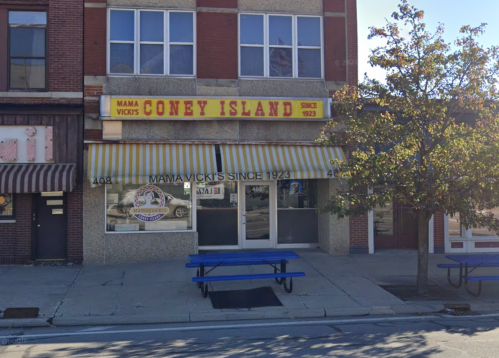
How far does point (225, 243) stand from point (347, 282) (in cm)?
464

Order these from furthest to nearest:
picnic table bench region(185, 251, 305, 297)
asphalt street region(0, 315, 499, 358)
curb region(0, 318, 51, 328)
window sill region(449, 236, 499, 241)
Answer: window sill region(449, 236, 499, 241) → picnic table bench region(185, 251, 305, 297) → curb region(0, 318, 51, 328) → asphalt street region(0, 315, 499, 358)

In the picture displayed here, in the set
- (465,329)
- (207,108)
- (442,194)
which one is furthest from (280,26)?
Answer: (465,329)

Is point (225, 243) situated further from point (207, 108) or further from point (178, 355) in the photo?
A: point (178, 355)

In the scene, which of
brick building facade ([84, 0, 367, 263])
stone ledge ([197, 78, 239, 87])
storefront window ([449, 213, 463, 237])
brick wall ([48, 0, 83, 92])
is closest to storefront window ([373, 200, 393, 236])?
brick building facade ([84, 0, 367, 263])

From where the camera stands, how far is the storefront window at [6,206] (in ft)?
39.9

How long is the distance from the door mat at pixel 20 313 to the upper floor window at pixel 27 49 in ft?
22.0

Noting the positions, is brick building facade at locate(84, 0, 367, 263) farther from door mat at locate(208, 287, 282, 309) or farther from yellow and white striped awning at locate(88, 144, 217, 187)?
door mat at locate(208, 287, 282, 309)

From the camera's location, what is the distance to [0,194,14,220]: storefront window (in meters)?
12.1

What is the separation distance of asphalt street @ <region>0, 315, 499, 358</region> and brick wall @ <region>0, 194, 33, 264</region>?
5.19m

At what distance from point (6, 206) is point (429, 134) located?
1079 cm

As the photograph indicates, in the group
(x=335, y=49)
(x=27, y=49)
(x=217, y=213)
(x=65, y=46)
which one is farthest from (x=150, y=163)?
(x=335, y=49)

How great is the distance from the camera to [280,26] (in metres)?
13.5

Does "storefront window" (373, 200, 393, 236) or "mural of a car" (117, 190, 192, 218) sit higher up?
"mural of a car" (117, 190, 192, 218)

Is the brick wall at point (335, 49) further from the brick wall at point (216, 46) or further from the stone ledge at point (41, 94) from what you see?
the stone ledge at point (41, 94)
